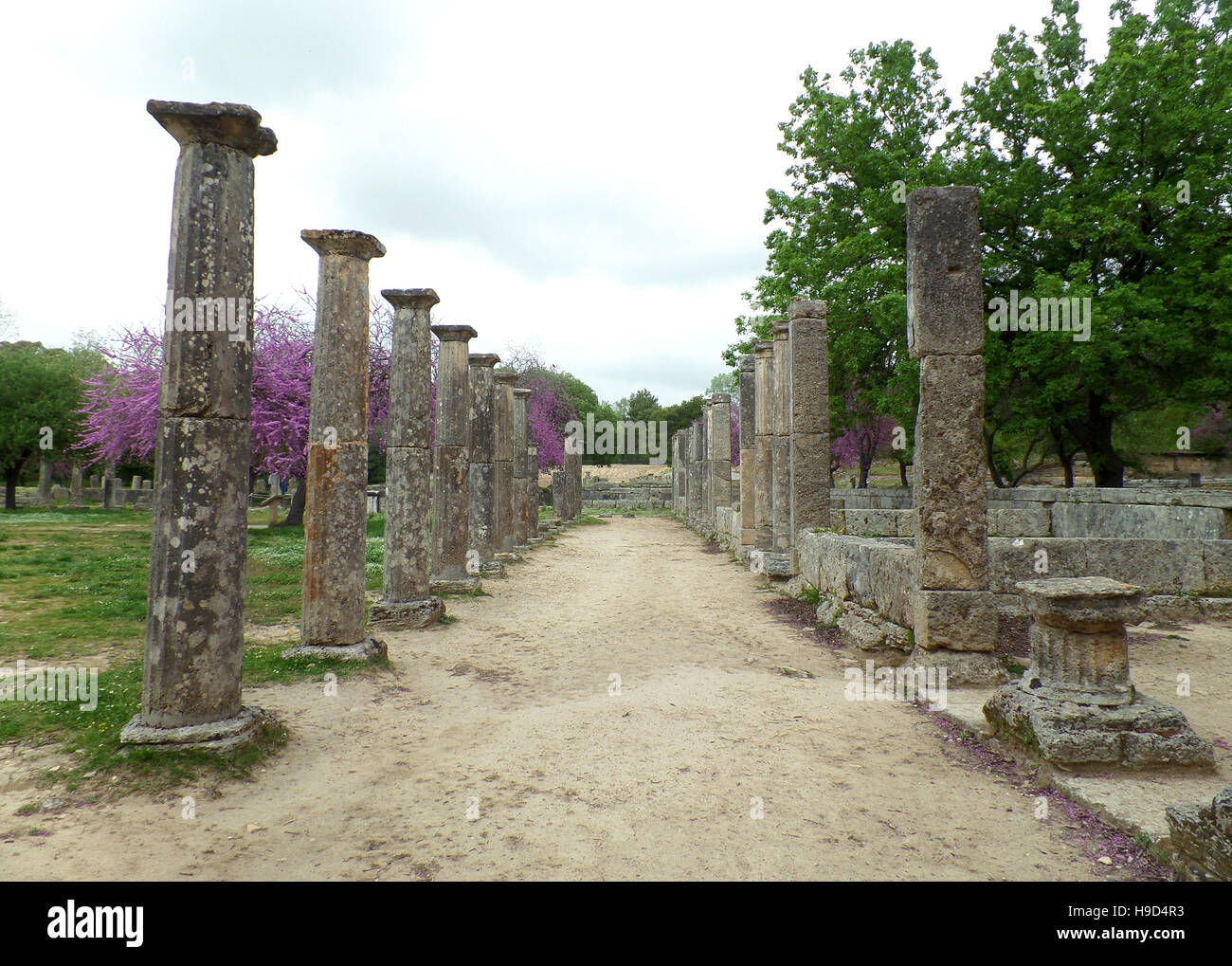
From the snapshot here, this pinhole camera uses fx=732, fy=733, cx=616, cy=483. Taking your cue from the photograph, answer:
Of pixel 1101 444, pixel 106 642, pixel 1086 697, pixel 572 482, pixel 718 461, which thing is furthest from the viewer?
pixel 572 482

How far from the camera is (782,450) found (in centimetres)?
1266

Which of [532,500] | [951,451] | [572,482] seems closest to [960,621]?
[951,451]

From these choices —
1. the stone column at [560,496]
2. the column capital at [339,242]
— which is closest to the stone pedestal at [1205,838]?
the column capital at [339,242]

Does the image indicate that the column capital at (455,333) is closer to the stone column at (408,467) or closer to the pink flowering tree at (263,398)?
the stone column at (408,467)

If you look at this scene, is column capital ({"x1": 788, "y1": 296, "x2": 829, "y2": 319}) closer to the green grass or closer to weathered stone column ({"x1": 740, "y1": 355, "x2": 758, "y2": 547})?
weathered stone column ({"x1": 740, "y1": 355, "x2": 758, "y2": 547})

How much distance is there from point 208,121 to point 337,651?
437 cm

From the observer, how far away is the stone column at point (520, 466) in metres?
17.9

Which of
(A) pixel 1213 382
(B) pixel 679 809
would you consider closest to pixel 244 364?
(B) pixel 679 809

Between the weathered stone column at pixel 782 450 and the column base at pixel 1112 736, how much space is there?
25.9 feet

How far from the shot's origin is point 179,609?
4.33 metres

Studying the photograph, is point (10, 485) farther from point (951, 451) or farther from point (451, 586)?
point (951, 451)

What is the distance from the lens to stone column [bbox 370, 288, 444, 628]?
8.52 metres
